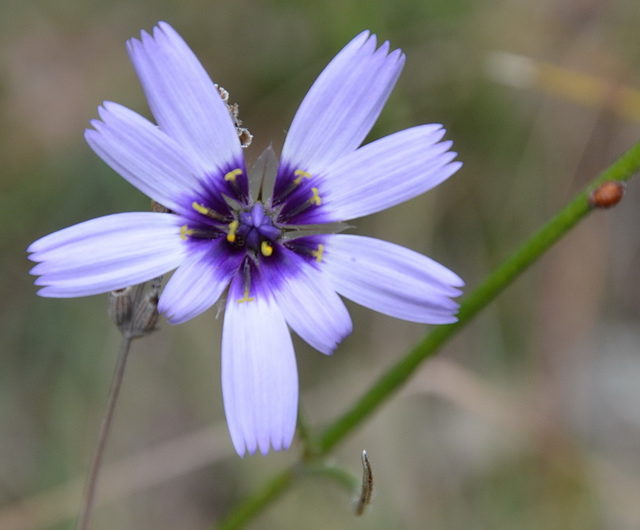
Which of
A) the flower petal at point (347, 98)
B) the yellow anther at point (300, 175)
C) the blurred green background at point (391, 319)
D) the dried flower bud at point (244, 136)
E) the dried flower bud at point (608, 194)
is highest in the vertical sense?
Answer: the flower petal at point (347, 98)

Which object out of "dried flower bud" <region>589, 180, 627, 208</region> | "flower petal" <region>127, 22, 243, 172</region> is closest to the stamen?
"flower petal" <region>127, 22, 243, 172</region>

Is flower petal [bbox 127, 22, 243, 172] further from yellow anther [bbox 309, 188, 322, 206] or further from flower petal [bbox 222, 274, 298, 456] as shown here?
flower petal [bbox 222, 274, 298, 456]

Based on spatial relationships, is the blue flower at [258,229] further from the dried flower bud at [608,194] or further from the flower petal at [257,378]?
the dried flower bud at [608,194]

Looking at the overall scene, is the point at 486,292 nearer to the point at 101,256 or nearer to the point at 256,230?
the point at 256,230

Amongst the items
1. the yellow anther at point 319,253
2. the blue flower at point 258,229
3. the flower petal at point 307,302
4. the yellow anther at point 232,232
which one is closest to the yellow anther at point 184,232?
the blue flower at point 258,229

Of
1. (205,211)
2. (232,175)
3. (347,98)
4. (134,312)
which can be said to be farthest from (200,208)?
A: (347,98)
